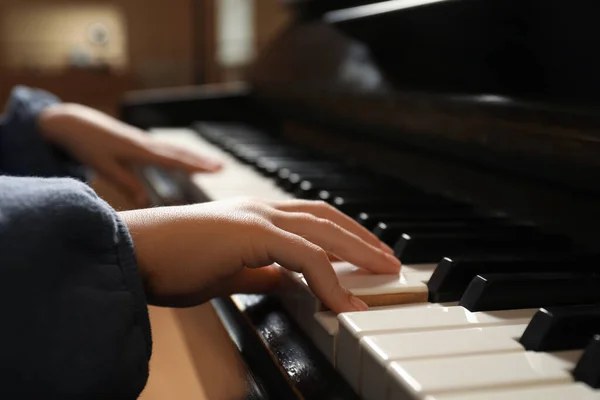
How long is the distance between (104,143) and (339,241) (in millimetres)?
867

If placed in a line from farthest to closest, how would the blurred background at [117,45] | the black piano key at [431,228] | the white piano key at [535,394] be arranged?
the blurred background at [117,45]
the black piano key at [431,228]
the white piano key at [535,394]

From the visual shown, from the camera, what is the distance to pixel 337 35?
1.36 m

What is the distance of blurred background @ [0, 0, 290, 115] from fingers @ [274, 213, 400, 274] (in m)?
3.22

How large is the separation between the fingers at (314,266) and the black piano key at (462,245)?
123 mm

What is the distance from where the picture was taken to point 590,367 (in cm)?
38

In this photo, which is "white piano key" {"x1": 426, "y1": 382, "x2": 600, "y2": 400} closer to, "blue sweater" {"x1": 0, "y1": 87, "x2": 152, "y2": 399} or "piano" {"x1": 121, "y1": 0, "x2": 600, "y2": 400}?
"piano" {"x1": 121, "y1": 0, "x2": 600, "y2": 400}

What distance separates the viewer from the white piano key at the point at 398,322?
0.44m

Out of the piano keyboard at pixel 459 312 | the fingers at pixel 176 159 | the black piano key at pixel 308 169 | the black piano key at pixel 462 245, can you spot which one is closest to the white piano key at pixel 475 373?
the piano keyboard at pixel 459 312

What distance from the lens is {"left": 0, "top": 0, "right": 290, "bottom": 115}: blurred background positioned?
387cm

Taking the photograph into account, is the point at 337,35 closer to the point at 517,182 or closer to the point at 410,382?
the point at 517,182

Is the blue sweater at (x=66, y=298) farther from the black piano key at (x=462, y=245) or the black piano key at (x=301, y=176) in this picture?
the black piano key at (x=301, y=176)

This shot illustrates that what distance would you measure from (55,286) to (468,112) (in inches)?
22.5

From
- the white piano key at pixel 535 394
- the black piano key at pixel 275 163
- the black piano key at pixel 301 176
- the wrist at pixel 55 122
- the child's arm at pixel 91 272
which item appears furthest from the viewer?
the wrist at pixel 55 122

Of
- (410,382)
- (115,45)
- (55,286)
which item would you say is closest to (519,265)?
(410,382)
